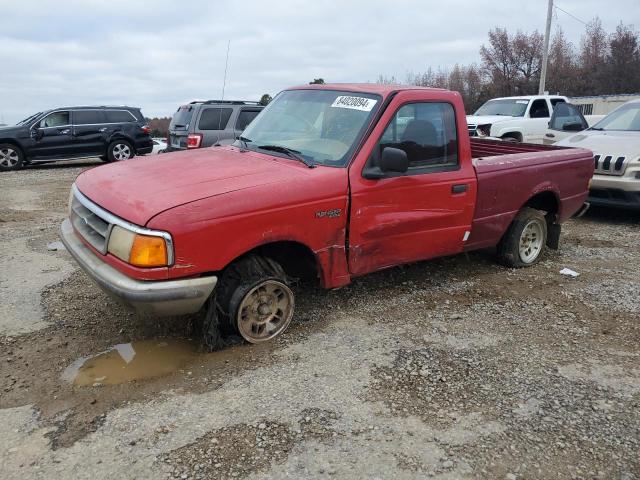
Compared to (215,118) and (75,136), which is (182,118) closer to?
(215,118)

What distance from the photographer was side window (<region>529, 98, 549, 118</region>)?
550 inches

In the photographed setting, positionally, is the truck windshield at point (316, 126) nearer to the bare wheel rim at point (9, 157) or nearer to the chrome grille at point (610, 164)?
the chrome grille at point (610, 164)

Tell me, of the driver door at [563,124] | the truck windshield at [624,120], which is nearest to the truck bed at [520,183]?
the truck windshield at [624,120]

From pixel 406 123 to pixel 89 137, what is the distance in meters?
13.3

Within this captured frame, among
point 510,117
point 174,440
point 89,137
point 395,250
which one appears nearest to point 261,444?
point 174,440

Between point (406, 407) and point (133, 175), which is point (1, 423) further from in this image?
point (406, 407)

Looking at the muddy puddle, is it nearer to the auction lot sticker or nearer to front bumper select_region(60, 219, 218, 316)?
front bumper select_region(60, 219, 218, 316)

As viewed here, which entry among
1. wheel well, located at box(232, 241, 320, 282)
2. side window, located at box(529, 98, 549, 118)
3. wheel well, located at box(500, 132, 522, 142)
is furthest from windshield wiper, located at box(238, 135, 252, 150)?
side window, located at box(529, 98, 549, 118)

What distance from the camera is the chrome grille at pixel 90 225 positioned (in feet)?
11.8

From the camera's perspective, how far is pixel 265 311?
3914mm

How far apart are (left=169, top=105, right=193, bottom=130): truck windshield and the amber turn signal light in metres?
8.89

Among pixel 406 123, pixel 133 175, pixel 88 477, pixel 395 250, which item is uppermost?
pixel 406 123

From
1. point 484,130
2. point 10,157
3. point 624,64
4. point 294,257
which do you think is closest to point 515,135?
point 484,130

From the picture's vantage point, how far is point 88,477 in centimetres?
255
